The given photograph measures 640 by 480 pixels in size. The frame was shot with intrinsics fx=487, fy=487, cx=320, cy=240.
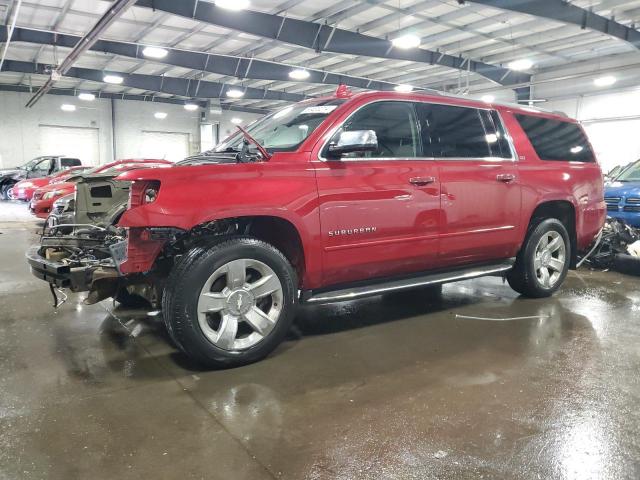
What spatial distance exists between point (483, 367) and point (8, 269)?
582cm

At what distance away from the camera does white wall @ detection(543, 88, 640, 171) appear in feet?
51.4

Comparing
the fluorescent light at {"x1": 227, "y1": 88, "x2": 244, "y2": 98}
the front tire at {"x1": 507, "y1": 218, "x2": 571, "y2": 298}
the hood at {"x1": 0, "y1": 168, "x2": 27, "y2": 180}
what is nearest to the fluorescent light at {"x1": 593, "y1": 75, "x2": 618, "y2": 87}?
the fluorescent light at {"x1": 227, "y1": 88, "x2": 244, "y2": 98}

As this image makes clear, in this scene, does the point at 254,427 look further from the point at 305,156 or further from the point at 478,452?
the point at 305,156

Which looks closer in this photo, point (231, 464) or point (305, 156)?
point (231, 464)

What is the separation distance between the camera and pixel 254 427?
236 centimetres

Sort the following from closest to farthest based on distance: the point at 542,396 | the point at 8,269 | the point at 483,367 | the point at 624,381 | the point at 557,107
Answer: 1. the point at 542,396
2. the point at 624,381
3. the point at 483,367
4. the point at 8,269
5. the point at 557,107

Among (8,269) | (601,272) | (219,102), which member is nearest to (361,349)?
(601,272)

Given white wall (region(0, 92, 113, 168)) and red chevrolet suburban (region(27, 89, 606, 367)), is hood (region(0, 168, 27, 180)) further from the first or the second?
red chevrolet suburban (region(27, 89, 606, 367))

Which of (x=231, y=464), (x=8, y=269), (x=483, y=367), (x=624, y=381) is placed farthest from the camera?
(x=8, y=269)

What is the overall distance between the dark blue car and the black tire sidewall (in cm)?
327

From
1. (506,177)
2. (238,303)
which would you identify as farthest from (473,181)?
(238,303)

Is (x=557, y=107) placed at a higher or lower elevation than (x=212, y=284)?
higher

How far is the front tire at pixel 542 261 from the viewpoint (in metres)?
4.52

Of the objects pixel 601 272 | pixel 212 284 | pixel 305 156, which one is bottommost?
pixel 601 272
